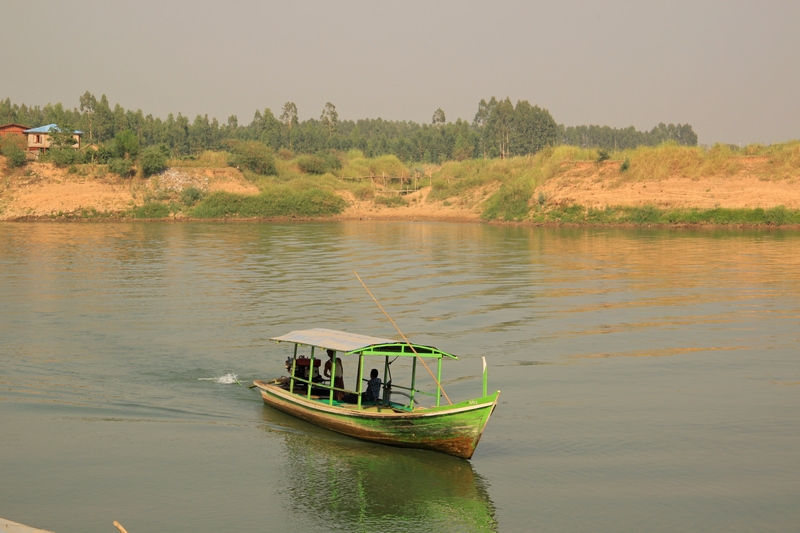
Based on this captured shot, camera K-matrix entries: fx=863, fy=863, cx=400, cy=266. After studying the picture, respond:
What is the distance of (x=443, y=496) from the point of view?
11.8 m

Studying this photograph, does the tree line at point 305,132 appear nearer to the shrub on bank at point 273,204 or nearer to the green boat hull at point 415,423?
the shrub on bank at point 273,204

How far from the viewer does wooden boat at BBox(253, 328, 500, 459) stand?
12.3 m

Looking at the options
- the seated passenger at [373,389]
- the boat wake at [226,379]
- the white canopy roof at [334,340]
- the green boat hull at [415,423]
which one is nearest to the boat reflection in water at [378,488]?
the green boat hull at [415,423]

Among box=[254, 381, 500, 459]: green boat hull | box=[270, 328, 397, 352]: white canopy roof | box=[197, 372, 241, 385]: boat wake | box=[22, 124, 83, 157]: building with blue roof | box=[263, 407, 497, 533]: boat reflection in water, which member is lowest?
box=[263, 407, 497, 533]: boat reflection in water

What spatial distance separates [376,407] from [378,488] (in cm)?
189

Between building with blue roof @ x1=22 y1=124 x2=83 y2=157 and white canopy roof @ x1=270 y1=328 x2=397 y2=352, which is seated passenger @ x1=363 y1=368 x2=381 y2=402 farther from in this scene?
building with blue roof @ x1=22 y1=124 x2=83 y2=157

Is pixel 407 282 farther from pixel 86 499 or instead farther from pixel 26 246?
pixel 26 246

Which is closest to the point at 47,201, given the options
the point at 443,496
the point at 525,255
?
the point at 525,255

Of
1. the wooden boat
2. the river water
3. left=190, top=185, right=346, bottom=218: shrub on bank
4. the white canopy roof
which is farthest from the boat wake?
left=190, top=185, right=346, bottom=218: shrub on bank

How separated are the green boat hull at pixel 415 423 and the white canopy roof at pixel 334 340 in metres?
0.96

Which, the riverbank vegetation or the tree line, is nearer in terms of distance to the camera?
the riverbank vegetation

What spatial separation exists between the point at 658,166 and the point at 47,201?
45.9 metres

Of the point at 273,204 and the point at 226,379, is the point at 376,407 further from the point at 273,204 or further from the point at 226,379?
the point at 273,204

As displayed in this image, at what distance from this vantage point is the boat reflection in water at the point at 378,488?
36.0 ft
